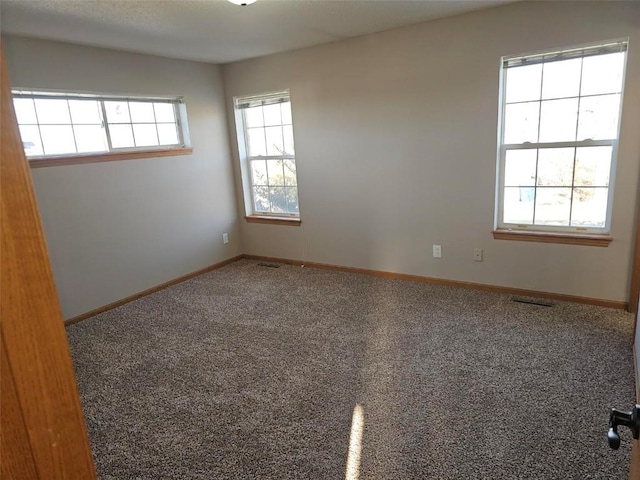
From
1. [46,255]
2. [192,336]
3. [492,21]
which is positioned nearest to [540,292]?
[492,21]

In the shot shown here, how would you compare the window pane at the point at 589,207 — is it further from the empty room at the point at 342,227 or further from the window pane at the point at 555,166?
the window pane at the point at 555,166

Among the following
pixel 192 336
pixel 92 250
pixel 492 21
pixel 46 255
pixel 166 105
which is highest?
pixel 492 21

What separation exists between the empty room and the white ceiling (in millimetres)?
32

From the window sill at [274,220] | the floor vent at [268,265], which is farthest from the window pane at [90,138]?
the floor vent at [268,265]

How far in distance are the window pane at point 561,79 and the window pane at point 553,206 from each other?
2.43 ft

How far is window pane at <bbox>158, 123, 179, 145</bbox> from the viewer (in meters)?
4.22

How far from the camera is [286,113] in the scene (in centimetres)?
445

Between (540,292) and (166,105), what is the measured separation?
159 inches

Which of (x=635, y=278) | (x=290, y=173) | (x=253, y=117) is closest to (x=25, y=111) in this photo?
(x=253, y=117)

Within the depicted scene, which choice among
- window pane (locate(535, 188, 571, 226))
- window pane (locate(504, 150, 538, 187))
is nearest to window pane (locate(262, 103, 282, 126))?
window pane (locate(504, 150, 538, 187))

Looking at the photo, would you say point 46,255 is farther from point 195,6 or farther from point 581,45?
point 581,45

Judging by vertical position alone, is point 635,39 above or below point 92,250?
above

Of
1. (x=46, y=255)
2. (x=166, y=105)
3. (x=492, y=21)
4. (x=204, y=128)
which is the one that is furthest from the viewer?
(x=204, y=128)

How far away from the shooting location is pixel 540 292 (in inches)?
133
